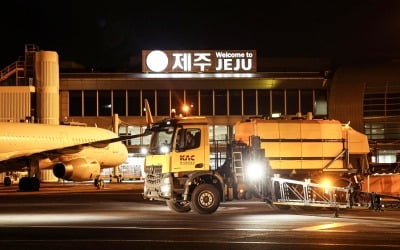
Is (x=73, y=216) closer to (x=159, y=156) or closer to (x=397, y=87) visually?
(x=159, y=156)

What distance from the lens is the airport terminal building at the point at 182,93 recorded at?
66938 mm

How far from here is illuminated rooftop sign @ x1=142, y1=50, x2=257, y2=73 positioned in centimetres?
7080

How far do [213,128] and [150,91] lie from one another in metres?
6.69

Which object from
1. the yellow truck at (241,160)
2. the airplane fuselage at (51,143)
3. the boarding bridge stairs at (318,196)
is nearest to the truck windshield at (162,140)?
the yellow truck at (241,160)

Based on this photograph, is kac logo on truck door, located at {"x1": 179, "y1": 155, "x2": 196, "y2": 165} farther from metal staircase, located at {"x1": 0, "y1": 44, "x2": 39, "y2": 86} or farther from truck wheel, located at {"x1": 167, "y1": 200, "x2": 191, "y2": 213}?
metal staircase, located at {"x1": 0, "y1": 44, "x2": 39, "y2": 86}

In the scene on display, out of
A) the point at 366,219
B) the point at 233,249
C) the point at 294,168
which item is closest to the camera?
the point at 233,249

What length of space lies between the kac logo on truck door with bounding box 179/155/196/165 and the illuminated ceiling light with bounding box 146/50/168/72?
44284 mm

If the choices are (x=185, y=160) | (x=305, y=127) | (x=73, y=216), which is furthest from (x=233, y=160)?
(x=73, y=216)

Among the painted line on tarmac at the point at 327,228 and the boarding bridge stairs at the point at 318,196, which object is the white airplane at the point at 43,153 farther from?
the painted line on tarmac at the point at 327,228

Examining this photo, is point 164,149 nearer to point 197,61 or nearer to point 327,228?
point 327,228

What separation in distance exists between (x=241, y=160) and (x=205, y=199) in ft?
6.61

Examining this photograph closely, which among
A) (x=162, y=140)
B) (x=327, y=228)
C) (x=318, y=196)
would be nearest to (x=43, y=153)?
(x=162, y=140)

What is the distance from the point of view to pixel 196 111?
72.1 m

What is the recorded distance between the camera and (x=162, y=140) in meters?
27.5
